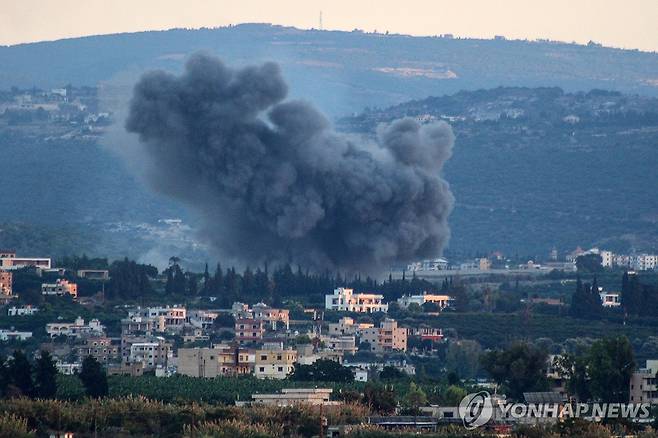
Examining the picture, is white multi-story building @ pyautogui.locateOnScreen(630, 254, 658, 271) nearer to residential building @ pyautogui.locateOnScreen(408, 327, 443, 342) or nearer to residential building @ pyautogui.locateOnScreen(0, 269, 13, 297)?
residential building @ pyautogui.locateOnScreen(408, 327, 443, 342)

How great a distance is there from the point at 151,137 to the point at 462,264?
3573 centimetres

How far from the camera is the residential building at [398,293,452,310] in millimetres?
95312

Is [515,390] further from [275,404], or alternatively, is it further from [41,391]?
[41,391]

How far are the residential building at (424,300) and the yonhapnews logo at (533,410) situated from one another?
39856mm

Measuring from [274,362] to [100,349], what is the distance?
30.5 ft

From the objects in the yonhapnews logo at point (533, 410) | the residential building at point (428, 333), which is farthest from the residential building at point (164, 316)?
the yonhapnews logo at point (533, 410)

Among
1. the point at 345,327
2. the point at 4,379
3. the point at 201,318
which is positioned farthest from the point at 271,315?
the point at 4,379

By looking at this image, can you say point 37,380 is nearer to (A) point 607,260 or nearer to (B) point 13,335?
(B) point 13,335

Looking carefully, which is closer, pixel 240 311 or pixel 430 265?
pixel 240 311

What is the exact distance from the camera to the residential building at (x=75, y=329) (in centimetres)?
8219

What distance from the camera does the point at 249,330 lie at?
85.9m

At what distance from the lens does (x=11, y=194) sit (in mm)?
171500

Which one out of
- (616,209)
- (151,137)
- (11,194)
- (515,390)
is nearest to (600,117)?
(616,209)

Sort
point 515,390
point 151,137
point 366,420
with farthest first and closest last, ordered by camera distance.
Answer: point 151,137, point 515,390, point 366,420
